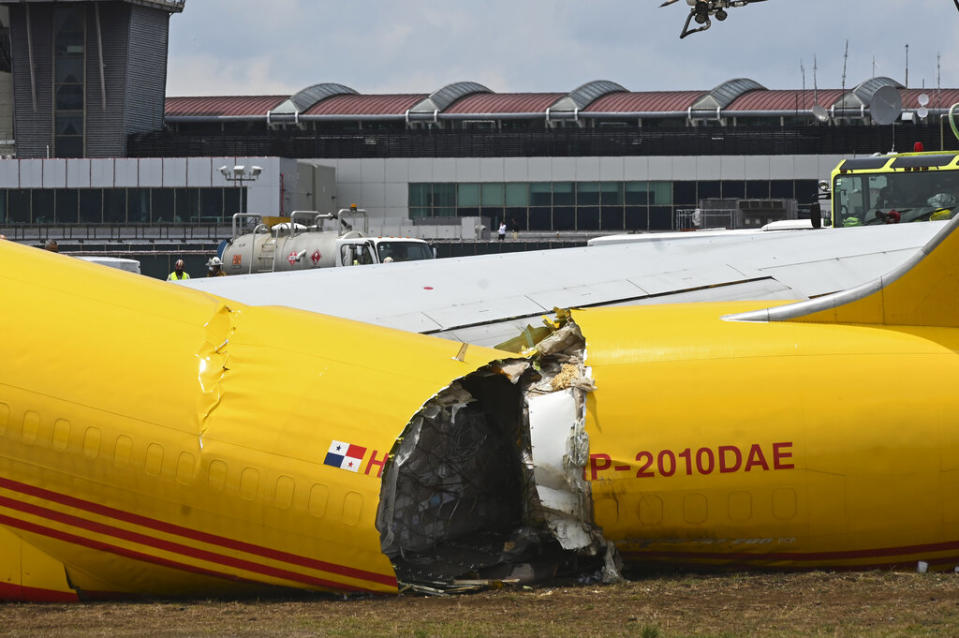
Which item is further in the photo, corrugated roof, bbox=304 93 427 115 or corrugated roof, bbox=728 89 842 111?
corrugated roof, bbox=304 93 427 115

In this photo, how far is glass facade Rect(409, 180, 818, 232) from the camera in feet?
265

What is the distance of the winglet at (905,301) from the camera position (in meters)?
11.1

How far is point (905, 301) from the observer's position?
36.9 feet

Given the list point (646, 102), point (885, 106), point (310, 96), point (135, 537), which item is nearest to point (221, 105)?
point (310, 96)

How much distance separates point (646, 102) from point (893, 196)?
7266 centimetres

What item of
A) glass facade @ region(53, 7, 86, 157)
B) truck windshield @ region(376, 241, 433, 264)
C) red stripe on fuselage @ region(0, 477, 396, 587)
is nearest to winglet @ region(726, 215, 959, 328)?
red stripe on fuselage @ region(0, 477, 396, 587)

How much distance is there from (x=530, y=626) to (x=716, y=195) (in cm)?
7370

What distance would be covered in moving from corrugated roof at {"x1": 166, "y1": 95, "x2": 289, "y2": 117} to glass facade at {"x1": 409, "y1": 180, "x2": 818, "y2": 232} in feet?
69.0

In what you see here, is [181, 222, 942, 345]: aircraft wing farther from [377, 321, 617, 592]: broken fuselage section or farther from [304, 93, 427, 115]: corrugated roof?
[304, 93, 427, 115]: corrugated roof

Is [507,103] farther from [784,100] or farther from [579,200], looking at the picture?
[784,100]

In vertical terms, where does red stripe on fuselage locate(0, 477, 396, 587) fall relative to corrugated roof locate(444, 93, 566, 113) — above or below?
below

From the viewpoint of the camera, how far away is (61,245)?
8044cm

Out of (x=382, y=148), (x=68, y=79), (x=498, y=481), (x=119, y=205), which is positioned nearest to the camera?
(x=498, y=481)

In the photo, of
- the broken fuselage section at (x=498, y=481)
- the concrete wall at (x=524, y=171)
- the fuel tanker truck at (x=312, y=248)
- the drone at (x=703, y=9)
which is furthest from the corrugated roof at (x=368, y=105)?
the broken fuselage section at (x=498, y=481)
